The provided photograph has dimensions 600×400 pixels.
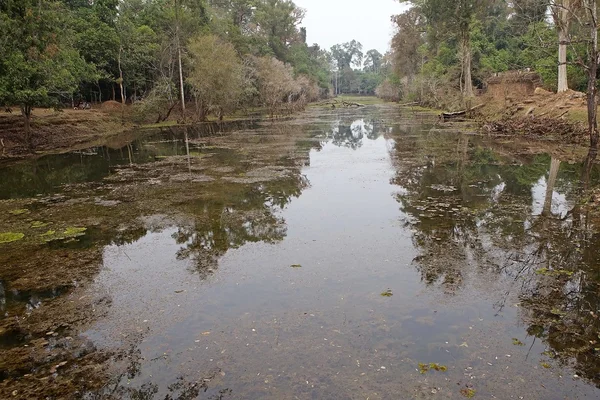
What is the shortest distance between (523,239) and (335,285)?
4.38 m

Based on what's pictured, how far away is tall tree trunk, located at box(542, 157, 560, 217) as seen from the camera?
10610mm

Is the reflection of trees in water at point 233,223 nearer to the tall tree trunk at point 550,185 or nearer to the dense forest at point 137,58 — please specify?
the tall tree trunk at point 550,185

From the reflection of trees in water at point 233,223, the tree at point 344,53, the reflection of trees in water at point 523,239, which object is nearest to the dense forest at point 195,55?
the reflection of trees in water at point 523,239

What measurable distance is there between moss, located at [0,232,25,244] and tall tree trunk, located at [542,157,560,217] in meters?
12.7

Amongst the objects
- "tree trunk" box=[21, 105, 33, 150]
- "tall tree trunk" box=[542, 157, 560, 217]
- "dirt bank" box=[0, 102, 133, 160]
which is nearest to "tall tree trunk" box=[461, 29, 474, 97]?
"tall tree trunk" box=[542, 157, 560, 217]

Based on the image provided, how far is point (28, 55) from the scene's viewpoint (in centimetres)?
2555

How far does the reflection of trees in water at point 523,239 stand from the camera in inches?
225

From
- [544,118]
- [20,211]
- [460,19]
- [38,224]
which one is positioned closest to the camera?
[38,224]

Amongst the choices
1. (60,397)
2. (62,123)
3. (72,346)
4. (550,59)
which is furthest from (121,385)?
(550,59)

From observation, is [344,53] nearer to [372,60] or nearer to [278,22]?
[372,60]

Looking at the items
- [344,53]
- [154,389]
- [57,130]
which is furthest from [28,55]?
[344,53]

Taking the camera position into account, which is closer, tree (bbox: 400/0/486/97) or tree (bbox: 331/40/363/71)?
tree (bbox: 400/0/486/97)

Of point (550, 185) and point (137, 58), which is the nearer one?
point (550, 185)

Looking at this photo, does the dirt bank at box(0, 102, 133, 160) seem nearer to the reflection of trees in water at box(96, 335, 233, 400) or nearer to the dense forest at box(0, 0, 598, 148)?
the dense forest at box(0, 0, 598, 148)
